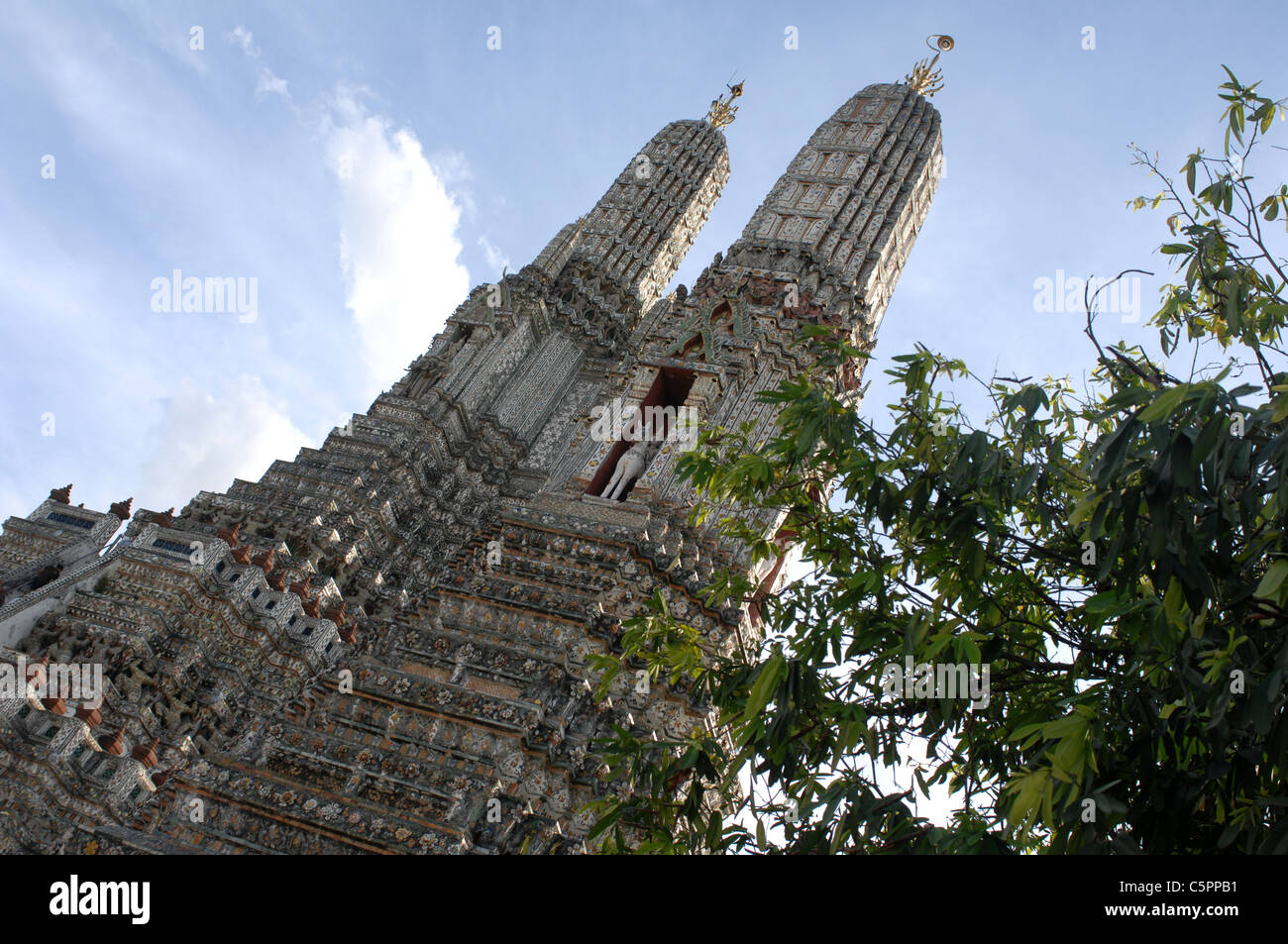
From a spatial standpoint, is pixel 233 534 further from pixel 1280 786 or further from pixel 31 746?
pixel 1280 786

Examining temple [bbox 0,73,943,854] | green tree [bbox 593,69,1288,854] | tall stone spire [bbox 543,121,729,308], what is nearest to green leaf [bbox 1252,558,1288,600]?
green tree [bbox 593,69,1288,854]

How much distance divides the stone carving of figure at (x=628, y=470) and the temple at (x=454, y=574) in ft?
0.10

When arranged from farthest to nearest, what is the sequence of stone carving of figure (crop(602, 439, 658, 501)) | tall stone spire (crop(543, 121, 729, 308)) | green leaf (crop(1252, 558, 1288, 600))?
tall stone spire (crop(543, 121, 729, 308))
stone carving of figure (crop(602, 439, 658, 501))
green leaf (crop(1252, 558, 1288, 600))

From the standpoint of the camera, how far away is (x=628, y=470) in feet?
47.7

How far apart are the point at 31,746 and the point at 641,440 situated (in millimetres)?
7929

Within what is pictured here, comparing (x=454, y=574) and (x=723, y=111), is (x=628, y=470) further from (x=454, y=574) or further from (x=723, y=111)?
(x=723, y=111)

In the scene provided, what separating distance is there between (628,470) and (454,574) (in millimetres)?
3064

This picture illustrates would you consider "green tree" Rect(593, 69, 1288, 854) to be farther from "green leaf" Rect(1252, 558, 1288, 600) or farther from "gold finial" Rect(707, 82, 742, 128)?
"gold finial" Rect(707, 82, 742, 128)

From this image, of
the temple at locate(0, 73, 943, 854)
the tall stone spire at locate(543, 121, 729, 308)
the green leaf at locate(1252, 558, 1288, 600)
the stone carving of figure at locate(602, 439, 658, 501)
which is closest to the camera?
the green leaf at locate(1252, 558, 1288, 600)

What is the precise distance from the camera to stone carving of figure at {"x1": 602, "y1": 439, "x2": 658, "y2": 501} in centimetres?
1437

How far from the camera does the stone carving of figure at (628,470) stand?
1437 cm

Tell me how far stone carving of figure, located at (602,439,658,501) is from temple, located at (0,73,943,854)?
30 millimetres

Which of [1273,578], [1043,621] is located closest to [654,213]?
[1043,621]
